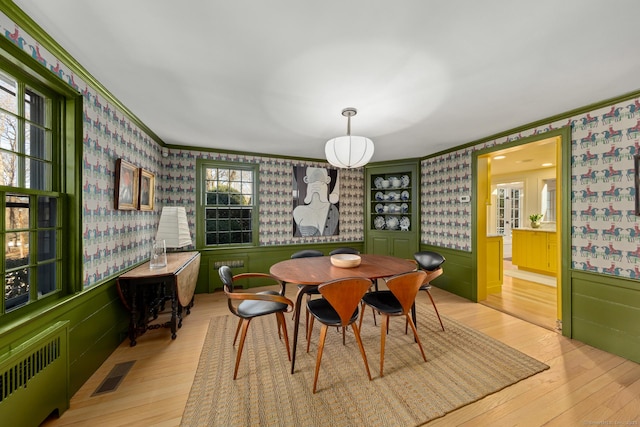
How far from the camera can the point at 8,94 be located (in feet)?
4.59

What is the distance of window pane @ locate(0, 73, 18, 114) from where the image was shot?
1358 millimetres

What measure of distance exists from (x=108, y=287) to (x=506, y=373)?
3.32 metres

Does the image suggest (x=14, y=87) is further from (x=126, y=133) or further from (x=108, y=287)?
(x=108, y=287)

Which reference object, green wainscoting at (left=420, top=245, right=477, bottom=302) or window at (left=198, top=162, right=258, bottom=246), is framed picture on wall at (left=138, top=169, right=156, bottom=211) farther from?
green wainscoting at (left=420, top=245, right=477, bottom=302)

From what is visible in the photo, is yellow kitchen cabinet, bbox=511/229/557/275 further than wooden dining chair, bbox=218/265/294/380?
Yes

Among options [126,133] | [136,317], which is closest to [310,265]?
[136,317]

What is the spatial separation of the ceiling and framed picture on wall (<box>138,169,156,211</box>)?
660mm

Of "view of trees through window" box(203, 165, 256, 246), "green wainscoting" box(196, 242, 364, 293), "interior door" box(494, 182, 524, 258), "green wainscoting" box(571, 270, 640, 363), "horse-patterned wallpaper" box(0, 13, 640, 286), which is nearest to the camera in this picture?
"horse-patterned wallpaper" box(0, 13, 640, 286)

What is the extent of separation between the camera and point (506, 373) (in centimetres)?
193

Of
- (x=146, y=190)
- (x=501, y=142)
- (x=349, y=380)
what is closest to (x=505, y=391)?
(x=349, y=380)

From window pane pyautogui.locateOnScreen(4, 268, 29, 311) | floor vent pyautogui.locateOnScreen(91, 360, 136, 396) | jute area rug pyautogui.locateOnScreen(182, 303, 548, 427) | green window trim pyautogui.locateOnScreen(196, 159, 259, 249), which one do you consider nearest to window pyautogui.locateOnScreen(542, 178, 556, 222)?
jute area rug pyautogui.locateOnScreen(182, 303, 548, 427)

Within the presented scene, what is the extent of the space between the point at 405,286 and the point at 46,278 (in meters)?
2.52

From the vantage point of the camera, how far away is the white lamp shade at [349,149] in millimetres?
2322

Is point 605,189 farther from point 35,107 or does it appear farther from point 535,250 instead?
point 35,107
